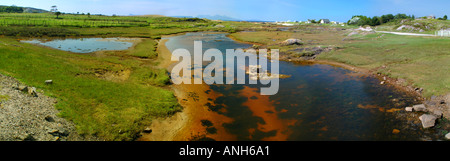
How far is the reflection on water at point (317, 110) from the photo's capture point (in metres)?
14.6

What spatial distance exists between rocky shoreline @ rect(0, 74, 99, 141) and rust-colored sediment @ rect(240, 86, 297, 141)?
11.7m

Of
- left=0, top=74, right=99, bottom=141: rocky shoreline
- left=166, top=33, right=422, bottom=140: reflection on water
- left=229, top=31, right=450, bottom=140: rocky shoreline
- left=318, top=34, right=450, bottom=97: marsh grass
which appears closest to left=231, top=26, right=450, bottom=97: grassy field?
left=318, top=34, right=450, bottom=97: marsh grass

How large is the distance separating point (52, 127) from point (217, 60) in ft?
90.0

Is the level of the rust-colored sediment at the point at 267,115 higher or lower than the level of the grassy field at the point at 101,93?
lower

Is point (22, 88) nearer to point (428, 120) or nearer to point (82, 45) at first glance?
point (428, 120)

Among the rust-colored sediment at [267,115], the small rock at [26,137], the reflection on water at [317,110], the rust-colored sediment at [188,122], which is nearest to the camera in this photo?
the small rock at [26,137]

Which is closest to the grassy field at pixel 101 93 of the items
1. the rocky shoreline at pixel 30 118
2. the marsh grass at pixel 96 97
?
the marsh grass at pixel 96 97

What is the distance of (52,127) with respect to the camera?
11.6 m

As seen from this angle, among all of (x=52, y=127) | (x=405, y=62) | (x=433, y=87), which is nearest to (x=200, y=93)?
(x=52, y=127)

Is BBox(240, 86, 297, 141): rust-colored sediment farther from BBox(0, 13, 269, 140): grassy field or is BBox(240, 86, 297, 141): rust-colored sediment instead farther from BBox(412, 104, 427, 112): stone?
BBox(412, 104, 427, 112): stone

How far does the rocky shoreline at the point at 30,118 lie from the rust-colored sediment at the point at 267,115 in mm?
11695

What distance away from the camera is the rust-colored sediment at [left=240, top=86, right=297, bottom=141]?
1480cm

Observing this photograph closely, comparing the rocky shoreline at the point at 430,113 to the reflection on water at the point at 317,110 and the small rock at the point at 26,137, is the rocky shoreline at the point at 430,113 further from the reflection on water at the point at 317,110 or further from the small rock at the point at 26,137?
the small rock at the point at 26,137
